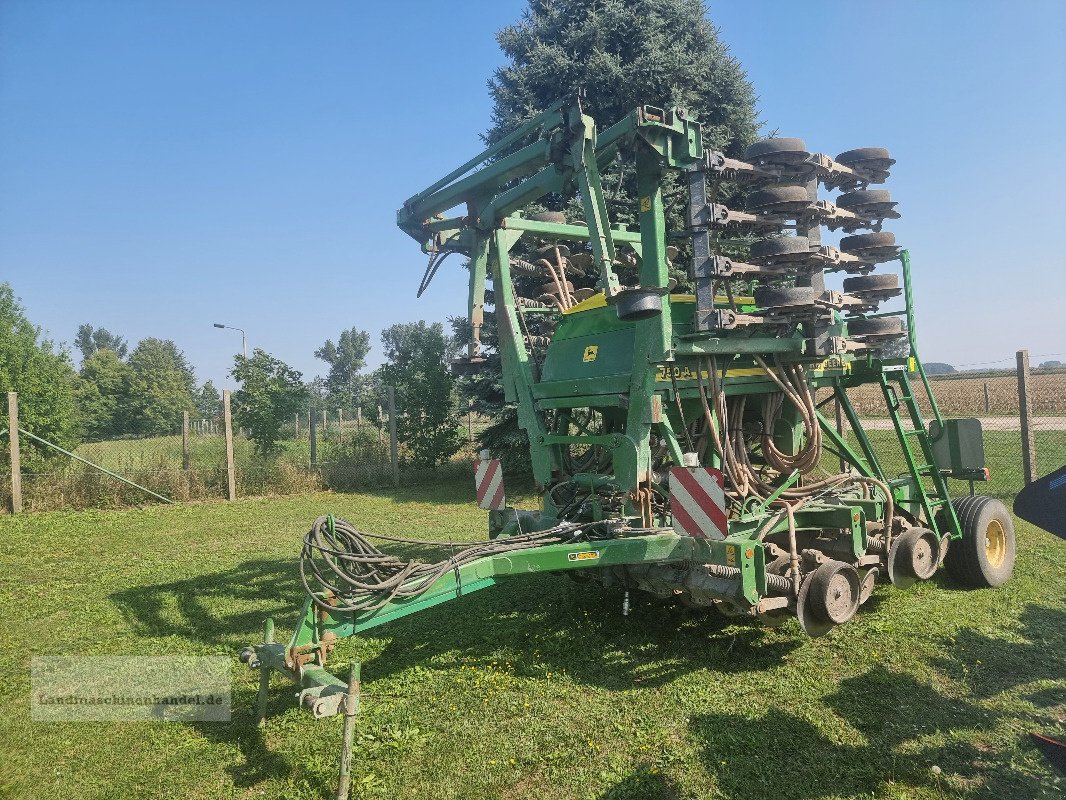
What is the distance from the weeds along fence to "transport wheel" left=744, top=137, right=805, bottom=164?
1075cm

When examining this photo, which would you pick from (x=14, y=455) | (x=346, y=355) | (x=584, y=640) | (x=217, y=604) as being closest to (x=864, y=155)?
(x=584, y=640)

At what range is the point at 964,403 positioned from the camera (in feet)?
51.8

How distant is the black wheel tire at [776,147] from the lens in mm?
4996

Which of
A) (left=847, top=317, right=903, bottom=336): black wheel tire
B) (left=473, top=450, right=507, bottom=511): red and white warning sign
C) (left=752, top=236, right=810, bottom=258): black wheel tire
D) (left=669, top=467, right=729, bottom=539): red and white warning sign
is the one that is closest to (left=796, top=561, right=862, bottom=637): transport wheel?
(left=669, top=467, right=729, bottom=539): red and white warning sign

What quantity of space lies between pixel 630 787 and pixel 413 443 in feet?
40.0

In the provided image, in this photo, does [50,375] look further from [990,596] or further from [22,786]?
[990,596]

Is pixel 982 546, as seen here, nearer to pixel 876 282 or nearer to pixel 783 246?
pixel 876 282

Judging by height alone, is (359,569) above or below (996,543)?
above

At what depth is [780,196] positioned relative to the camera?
15.8ft

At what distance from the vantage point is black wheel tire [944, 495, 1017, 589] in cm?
587

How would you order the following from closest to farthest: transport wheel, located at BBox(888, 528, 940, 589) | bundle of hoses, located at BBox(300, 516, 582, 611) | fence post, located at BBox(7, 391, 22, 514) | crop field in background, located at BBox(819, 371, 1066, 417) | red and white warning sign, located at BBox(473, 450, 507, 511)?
bundle of hoses, located at BBox(300, 516, 582, 611) < transport wheel, located at BBox(888, 528, 940, 589) < red and white warning sign, located at BBox(473, 450, 507, 511) < fence post, located at BBox(7, 391, 22, 514) < crop field in background, located at BBox(819, 371, 1066, 417)

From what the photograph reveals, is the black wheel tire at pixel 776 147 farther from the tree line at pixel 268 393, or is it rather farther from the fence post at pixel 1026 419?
the tree line at pixel 268 393

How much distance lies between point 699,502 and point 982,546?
338 cm

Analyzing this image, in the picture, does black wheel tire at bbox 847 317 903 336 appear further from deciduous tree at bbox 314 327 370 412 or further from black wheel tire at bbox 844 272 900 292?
deciduous tree at bbox 314 327 370 412
